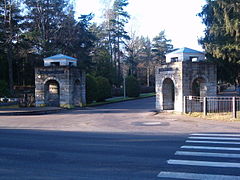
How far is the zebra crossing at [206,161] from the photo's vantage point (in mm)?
5613

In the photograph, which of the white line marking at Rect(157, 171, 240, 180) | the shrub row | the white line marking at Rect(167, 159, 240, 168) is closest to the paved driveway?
the white line marking at Rect(167, 159, 240, 168)

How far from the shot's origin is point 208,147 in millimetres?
8367

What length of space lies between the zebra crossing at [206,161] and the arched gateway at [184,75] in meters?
9.98

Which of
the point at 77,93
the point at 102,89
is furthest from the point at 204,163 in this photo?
the point at 102,89

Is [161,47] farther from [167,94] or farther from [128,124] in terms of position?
[128,124]

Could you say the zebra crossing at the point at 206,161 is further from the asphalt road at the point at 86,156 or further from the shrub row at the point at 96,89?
the shrub row at the point at 96,89

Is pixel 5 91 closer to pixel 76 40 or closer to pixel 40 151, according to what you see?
pixel 76 40

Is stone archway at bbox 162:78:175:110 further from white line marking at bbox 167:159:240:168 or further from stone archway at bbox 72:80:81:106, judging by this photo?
white line marking at bbox 167:159:240:168

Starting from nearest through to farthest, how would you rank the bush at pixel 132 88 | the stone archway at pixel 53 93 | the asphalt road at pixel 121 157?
1. the asphalt road at pixel 121 157
2. the stone archway at pixel 53 93
3. the bush at pixel 132 88

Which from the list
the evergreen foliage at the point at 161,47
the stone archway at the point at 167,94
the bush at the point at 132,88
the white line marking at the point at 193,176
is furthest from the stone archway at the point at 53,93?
the evergreen foliage at the point at 161,47

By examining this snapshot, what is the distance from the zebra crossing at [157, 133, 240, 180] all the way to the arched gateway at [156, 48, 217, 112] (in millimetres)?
9981

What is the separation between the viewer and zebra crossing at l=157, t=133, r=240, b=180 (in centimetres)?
561

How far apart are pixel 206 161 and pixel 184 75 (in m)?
13.2

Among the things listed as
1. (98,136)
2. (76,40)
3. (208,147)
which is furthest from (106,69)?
(208,147)
